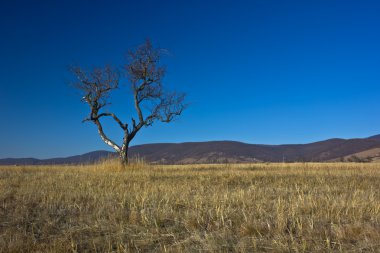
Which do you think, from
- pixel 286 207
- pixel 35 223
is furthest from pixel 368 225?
pixel 35 223

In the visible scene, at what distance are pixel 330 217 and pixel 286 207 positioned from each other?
2.65 ft

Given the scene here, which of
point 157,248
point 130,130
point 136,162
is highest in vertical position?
point 130,130

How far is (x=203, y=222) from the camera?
15.2 feet

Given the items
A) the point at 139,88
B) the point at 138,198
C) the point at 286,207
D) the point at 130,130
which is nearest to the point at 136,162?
the point at 130,130

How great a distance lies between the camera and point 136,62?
23234mm

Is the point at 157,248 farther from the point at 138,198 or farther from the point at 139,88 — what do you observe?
the point at 139,88

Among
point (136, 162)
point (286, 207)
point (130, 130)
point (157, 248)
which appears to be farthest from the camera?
point (130, 130)

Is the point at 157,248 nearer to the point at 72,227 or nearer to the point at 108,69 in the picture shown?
the point at 72,227

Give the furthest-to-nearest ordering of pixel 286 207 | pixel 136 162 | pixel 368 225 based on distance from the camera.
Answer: pixel 136 162
pixel 286 207
pixel 368 225

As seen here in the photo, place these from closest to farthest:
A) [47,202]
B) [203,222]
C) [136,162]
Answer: [203,222]
[47,202]
[136,162]

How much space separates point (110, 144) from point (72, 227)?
1816 centimetres

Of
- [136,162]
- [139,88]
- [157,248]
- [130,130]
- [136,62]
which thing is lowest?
[157,248]

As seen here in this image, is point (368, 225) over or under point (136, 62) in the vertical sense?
under

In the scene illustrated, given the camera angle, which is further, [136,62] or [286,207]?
[136,62]
